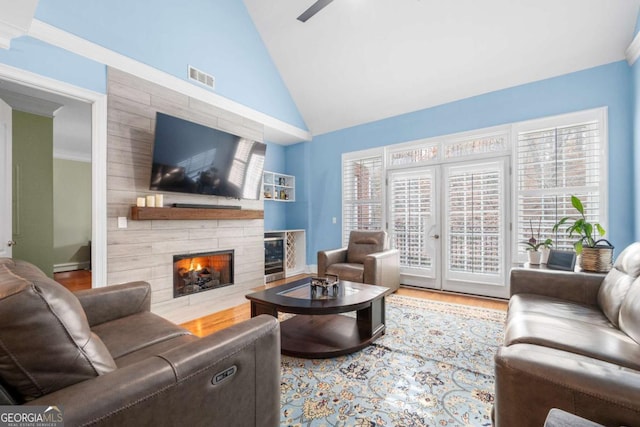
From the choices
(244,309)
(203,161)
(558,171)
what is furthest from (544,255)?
(203,161)

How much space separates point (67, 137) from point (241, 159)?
12.9 feet

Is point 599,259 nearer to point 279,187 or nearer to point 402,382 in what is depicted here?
point 402,382

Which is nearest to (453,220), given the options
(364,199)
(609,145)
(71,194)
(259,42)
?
(364,199)

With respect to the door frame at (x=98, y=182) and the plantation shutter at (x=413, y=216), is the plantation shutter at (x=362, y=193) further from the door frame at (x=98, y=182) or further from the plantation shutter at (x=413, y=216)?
the door frame at (x=98, y=182)

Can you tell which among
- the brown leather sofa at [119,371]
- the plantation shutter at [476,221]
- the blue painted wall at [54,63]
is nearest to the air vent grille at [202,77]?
the blue painted wall at [54,63]

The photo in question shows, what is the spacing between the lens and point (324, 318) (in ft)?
9.35

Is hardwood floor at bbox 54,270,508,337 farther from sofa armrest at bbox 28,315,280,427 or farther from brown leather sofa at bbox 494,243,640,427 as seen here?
sofa armrest at bbox 28,315,280,427

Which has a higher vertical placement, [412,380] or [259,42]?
[259,42]

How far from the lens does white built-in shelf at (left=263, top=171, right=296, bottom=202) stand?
5.30 m

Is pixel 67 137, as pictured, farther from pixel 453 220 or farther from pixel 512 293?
pixel 512 293

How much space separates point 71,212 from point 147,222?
4940mm

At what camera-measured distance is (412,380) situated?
74.6 inches

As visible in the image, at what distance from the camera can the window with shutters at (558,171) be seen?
3.22 m

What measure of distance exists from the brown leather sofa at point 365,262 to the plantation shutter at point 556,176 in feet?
5.49
